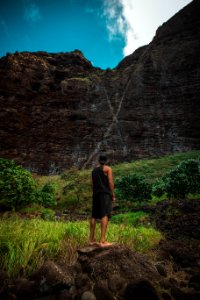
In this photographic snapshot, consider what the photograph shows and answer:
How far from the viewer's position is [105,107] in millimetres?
30406

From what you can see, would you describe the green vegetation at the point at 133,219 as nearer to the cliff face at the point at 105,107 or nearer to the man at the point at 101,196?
the man at the point at 101,196

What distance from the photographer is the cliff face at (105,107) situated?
26.8 metres

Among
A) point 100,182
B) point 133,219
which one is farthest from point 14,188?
point 100,182

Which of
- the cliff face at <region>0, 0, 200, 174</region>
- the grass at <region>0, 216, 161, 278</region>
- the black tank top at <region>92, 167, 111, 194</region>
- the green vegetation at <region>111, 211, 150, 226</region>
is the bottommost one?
the green vegetation at <region>111, 211, 150, 226</region>

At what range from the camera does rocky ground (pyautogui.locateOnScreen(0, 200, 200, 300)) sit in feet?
7.66

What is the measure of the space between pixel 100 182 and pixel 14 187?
497 cm

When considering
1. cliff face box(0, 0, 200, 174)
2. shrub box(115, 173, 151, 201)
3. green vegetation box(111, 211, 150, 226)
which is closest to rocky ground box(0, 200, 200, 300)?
green vegetation box(111, 211, 150, 226)

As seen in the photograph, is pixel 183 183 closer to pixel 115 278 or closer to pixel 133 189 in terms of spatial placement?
pixel 133 189

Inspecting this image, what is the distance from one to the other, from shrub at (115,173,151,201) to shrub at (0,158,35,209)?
4.37 metres

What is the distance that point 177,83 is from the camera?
31.0 m

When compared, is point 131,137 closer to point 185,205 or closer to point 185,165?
point 185,165

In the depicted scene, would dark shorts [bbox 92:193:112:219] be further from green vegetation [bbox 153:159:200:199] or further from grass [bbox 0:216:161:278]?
green vegetation [bbox 153:159:200:199]

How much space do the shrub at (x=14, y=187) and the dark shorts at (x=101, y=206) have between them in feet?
15.6

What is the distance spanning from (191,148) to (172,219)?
67.5ft
